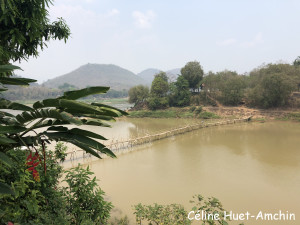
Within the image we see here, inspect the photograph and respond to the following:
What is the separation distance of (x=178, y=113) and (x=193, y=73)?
24.3 feet

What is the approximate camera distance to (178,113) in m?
27.7

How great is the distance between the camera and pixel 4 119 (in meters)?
1.58

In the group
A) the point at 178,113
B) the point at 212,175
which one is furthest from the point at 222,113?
the point at 212,175

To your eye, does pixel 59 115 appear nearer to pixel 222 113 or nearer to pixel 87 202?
pixel 87 202

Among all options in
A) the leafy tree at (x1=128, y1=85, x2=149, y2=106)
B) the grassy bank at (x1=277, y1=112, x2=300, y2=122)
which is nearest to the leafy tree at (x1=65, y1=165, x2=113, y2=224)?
the grassy bank at (x1=277, y1=112, x2=300, y2=122)

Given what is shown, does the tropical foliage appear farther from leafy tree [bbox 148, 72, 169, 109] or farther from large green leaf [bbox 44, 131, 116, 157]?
leafy tree [bbox 148, 72, 169, 109]

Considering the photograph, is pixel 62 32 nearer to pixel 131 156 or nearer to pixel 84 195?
pixel 84 195

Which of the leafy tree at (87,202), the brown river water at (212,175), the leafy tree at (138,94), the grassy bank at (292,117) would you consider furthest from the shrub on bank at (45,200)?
the leafy tree at (138,94)

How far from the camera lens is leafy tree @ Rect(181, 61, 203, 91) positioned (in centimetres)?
3077

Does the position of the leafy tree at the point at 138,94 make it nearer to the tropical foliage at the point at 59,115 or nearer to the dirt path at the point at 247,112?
the dirt path at the point at 247,112

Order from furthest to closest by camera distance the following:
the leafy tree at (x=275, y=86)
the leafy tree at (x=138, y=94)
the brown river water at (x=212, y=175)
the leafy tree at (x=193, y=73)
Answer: the leafy tree at (x=138, y=94), the leafy tree at (x=193, y=73), the leafy tree at (x=275, y=86), the brown river water at (x=212, y=175)

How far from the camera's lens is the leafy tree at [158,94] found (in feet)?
97.9

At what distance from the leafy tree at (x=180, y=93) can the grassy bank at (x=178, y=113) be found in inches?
57.9

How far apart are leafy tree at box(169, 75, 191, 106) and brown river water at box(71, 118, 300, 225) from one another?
1648cm
